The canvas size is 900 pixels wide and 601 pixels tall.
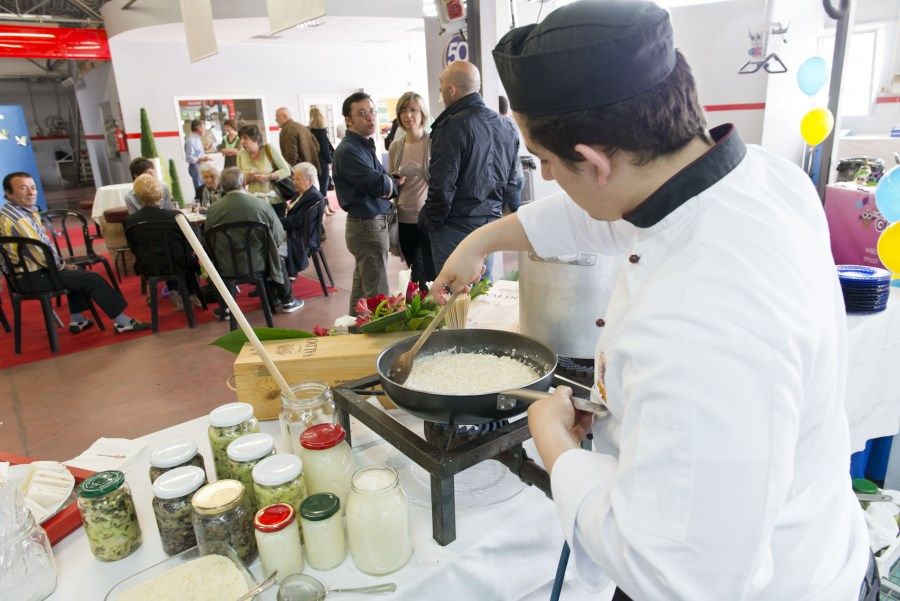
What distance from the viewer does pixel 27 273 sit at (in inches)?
163

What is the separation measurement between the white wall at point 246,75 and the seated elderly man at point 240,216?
605cm

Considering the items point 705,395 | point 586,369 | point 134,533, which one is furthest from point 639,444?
point 134,533

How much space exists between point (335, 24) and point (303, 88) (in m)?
3.02

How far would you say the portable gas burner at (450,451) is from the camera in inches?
36.5

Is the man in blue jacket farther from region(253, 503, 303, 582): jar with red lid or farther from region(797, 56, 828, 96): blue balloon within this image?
region(797, 56, 828, 96): blue balloon

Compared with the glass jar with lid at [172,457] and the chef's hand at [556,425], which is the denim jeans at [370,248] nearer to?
the glass jar with lid at [172,457]

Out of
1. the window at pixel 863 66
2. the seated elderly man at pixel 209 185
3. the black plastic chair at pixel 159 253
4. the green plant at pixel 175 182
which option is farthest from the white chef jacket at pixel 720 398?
the green plant at pixel 175 182

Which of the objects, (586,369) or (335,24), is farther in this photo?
(335,24)

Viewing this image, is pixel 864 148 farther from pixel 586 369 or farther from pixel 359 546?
pixel 359 546

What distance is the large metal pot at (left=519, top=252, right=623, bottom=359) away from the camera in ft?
4.19

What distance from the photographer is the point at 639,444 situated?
57 cm

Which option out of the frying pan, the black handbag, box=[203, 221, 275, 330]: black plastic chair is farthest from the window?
the frying pan

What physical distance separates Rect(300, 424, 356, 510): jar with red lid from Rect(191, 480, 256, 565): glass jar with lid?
116mm

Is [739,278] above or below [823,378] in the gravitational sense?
above
